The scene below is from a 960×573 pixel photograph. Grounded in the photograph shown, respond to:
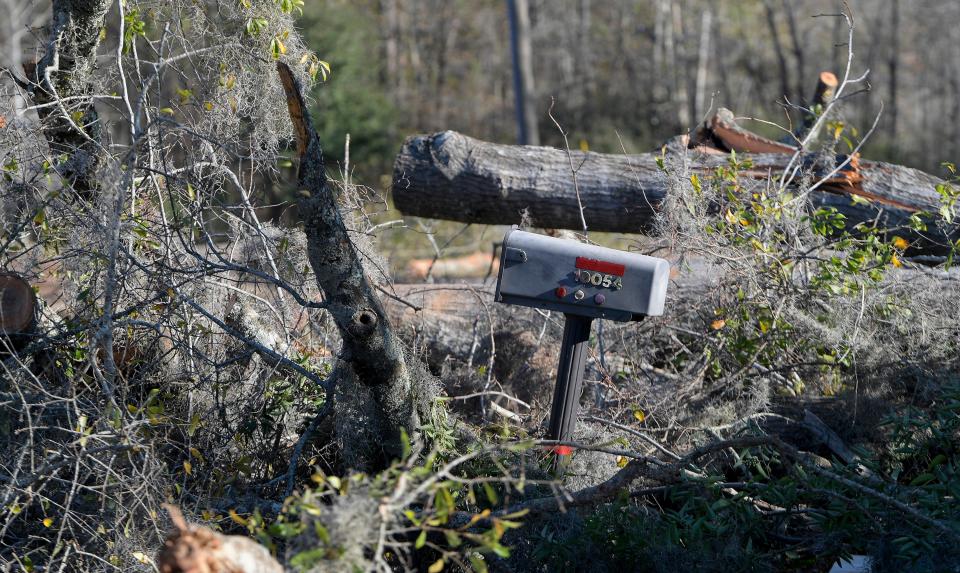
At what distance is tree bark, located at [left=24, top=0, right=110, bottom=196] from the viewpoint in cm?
443

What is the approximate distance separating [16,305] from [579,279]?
8.88 feet

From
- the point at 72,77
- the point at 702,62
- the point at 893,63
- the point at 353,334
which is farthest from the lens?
the point at 702,62

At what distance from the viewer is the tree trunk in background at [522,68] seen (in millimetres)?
13703

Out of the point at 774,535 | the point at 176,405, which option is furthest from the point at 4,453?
the point at 774,535

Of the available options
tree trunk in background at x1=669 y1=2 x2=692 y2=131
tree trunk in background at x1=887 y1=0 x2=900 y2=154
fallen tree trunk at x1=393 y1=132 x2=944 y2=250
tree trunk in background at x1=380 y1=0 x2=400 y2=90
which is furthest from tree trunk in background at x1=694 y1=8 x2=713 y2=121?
fallen tree trunk at x1=393 y1=132 x2=944 y2=250

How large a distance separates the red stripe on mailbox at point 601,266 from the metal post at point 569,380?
0.26 m

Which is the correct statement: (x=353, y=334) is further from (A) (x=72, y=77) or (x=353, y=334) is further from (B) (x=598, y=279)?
(A) (x=72, y=77)

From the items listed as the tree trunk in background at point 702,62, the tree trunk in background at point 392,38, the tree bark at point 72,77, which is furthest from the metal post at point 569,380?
the tree trunk in background at point 392,38

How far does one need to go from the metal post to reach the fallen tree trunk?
199 cm

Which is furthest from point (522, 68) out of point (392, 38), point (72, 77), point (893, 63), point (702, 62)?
point (72, 77)

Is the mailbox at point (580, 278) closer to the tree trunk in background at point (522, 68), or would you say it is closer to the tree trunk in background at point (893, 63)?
the tree trunk in background at point (522, 68)

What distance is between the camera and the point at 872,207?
5148mm

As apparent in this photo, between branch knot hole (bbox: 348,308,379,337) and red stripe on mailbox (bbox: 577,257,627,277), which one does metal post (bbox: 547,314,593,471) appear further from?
branch knot hole (bbox: 348,308,379,337)

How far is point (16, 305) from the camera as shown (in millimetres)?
4059
